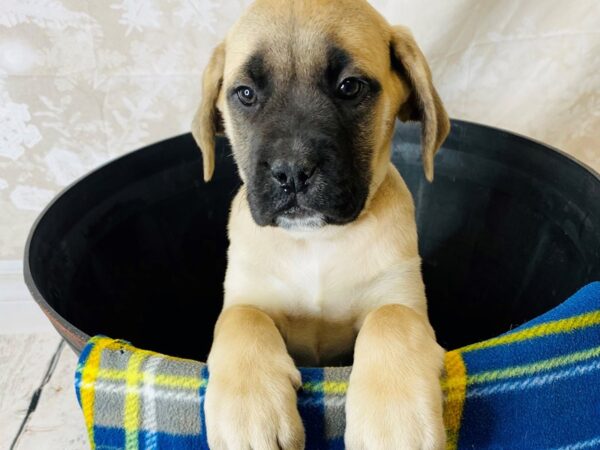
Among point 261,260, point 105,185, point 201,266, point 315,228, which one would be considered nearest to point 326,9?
point 315,228

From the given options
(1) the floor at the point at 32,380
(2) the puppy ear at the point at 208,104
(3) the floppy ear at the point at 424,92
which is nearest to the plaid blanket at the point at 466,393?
(3) the floppy ear at the point at 424,92

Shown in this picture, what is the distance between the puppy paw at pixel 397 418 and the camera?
0.91 m

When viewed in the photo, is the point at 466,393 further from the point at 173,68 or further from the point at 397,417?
the point at 173,68

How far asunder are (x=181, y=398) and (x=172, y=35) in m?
1.75

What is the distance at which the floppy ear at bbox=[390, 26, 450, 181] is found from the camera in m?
1.45

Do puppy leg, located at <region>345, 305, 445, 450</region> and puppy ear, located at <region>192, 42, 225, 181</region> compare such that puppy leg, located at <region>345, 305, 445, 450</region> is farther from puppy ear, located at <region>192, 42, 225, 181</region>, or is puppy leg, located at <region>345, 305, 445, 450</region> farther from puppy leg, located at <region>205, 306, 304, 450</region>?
puppy ear, located at <region>192, 42, 225, 181</region>

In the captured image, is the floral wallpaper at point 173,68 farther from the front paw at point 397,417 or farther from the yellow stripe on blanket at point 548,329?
the front paw at point 397,417

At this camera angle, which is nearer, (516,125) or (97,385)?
(97,385)

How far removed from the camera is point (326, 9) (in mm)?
1355

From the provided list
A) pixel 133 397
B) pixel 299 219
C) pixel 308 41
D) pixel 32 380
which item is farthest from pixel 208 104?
pixel 32 380

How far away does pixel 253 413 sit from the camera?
38.2 inches

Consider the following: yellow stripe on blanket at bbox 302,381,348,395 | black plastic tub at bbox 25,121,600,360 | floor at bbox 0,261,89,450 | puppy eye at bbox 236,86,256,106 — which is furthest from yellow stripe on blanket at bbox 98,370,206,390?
floor at bbox 0,261,89,450

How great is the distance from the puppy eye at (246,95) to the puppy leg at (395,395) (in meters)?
0.66

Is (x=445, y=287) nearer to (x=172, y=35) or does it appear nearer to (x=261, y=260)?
(x=261, y=260)
